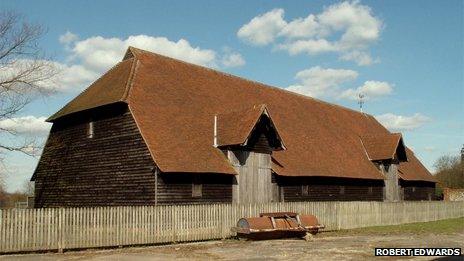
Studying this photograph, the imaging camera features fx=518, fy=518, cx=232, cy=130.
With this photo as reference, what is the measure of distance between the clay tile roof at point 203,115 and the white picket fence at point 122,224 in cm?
269

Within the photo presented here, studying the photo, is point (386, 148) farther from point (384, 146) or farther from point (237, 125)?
point (237, 125)

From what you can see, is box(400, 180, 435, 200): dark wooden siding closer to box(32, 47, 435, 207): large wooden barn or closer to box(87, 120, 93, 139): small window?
box(32, 47, 435, 207): large wooden barn

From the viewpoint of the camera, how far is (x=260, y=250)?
60.4 ft

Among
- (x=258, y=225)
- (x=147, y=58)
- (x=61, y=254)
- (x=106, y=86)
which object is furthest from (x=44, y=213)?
(x=147, y=58)

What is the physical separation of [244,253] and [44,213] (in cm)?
730

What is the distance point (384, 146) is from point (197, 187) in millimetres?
20285

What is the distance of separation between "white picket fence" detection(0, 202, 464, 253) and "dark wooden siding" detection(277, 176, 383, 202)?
339 cm

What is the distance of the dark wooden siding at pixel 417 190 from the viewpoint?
4438 centimetres

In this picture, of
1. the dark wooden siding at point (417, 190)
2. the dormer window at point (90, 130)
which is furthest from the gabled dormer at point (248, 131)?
the dark wooden siding at point (417, 190)

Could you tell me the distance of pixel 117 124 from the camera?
1051 inches

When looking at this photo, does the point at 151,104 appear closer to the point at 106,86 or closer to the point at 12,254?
the point at 106,86

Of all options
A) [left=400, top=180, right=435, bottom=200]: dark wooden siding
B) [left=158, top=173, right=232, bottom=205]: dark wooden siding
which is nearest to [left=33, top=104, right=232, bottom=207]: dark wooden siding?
[left=158, top=173, right=232, bottom=205]: dark wooden siding

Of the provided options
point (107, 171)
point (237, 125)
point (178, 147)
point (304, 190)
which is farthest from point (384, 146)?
point (107, 171)

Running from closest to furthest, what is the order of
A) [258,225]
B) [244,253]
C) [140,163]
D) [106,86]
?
[244,253], [258,225], [140,163], [106,86]
